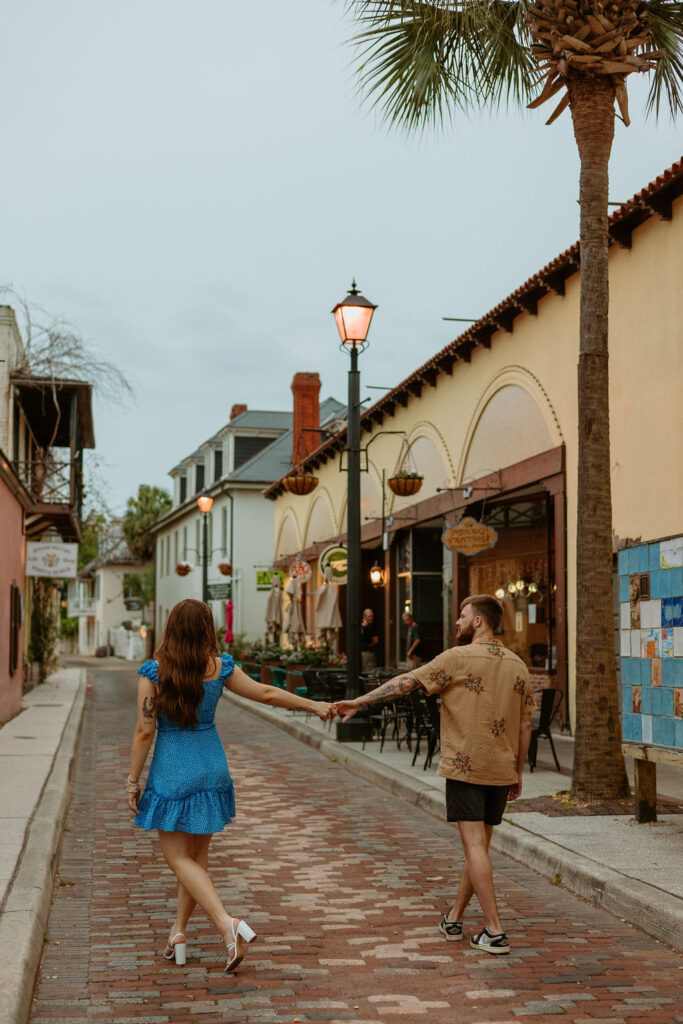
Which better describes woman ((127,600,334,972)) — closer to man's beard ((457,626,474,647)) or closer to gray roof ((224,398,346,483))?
man's beard ((457,626,474,647))

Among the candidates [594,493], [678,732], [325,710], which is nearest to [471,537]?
[594,493]

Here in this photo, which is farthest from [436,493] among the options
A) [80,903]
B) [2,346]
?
[80,903]

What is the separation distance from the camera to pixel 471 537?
1596 cm

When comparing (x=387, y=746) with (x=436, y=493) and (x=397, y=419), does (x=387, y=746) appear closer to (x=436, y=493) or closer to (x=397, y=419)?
(x=436, y=493)

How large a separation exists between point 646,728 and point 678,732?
500 millimetres

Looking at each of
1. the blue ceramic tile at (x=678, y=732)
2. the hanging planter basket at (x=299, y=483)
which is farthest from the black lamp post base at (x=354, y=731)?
the hanging planter basket at (x=299, y=483)

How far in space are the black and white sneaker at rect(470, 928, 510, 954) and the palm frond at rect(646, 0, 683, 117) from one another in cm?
797

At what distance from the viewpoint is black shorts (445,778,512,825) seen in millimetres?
5559

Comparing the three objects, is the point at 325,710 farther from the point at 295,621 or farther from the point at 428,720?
the point at 295,621

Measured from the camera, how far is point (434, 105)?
1113 centimetres

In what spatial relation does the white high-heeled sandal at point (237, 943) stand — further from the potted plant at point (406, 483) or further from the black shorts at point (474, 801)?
the potted plant at point (406, 483)

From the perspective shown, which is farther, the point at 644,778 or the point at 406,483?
the point at 406,483

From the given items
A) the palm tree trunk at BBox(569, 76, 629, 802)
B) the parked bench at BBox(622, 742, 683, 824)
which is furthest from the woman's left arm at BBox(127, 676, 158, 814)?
the palm tree trunk at BBox(569, 76, 629, 802)

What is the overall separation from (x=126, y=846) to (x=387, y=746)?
6380 mm
